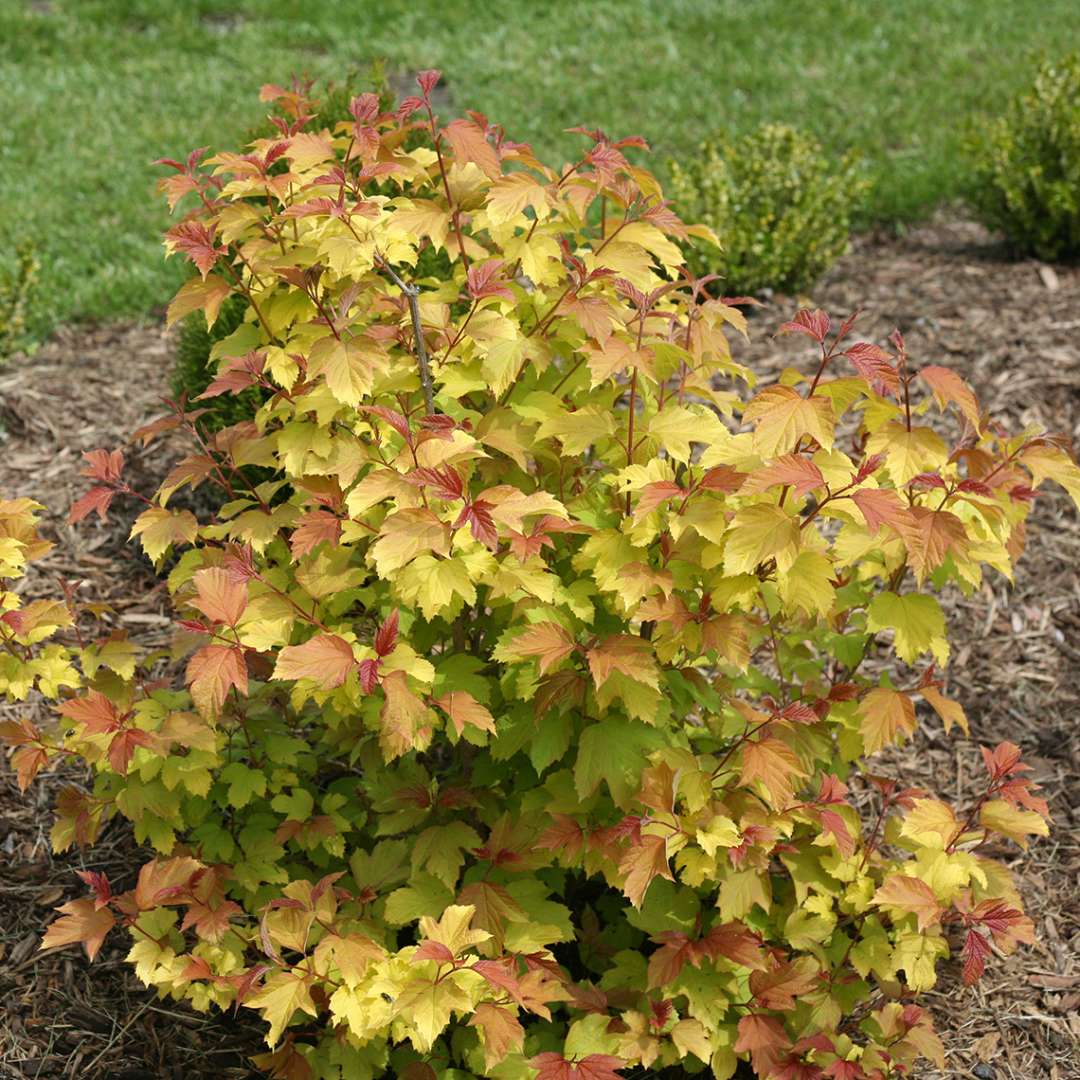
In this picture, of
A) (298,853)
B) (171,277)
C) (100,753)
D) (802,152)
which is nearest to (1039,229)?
(802,152)

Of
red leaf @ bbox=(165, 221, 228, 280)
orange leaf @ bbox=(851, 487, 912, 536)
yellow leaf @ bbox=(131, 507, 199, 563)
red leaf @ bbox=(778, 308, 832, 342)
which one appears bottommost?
yellow leaf @ bbox=(131, 507, 199, 563)

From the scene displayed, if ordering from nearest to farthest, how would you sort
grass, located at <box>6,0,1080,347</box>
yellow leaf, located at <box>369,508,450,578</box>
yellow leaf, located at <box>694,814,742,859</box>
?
1. yellow leaf, located at <box>369,508,450,578</box>
2. yellow leaf, located at <box>694,814,742,859</box>
3. grass, located at <box>6,0,1080,347</box>

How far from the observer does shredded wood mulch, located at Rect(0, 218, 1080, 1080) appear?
3.13 metres

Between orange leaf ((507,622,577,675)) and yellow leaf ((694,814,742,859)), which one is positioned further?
yellow leaf ((694,814,742,859))

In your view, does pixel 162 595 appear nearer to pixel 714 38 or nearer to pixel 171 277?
pixel 171 277

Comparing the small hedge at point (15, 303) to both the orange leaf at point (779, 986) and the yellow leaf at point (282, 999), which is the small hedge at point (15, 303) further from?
the orange leaf at point (779, 986)

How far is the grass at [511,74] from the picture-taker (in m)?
7.18

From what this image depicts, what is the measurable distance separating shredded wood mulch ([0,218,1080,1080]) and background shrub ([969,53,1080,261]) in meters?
0.19

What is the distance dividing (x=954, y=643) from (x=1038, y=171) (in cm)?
295

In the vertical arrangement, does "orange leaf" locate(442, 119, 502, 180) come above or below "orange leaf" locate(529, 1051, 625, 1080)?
above

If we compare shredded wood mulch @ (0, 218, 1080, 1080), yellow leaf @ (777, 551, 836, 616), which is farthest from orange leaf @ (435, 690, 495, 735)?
shredded wood mulch @ (0, 218, 1080, 1080)

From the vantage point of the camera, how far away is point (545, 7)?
9750 mm

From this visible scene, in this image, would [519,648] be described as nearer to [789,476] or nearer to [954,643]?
[789,476]

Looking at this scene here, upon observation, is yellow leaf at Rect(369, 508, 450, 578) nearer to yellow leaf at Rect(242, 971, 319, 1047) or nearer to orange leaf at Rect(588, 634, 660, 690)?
orange leaf at Rect(588, 634, 660, 690)
